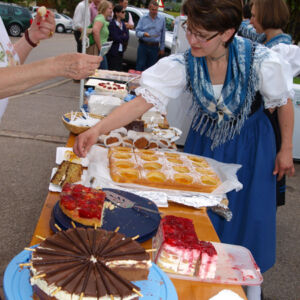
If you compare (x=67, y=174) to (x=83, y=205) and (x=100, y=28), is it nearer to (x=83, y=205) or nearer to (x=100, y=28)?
(x=83, y=205)

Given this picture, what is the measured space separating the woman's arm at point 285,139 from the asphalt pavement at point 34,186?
1211 mm

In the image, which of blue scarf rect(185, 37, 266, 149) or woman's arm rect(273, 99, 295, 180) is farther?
woman's arm rect(273, 99, 295, 180)

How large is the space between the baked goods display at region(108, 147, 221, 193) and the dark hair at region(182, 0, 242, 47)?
2.39 feet

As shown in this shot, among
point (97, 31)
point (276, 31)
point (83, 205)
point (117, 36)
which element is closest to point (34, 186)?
point (83, 205)

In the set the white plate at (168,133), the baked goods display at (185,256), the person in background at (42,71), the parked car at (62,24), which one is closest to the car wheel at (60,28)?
the parked car at (62,24)

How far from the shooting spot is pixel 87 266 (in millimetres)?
914

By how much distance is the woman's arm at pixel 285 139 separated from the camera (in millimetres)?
1974

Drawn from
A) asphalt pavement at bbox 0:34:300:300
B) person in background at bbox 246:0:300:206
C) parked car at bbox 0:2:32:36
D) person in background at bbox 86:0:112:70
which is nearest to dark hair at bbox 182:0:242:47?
person in background at bbox 246:0:300:206

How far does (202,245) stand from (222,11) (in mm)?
1071

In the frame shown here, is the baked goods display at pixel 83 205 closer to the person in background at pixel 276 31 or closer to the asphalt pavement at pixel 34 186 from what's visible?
the asphalt pavement at pixel 34 186

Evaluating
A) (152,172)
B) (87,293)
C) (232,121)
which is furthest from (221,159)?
(87,293)

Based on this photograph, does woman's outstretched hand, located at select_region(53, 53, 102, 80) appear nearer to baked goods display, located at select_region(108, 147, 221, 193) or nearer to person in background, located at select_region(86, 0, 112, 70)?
baked goods display, located at select_region(108, 147, 221, 193)

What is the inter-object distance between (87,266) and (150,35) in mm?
7929

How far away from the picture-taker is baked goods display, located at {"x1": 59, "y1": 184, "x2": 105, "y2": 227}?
4.14 ft
